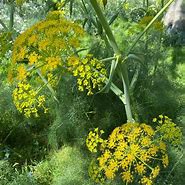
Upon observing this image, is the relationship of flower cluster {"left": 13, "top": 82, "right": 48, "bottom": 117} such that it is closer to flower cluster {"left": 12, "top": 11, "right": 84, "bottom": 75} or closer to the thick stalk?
flower cluster {"left": 12, "top": 11, "right": 84, "bottom": 75}

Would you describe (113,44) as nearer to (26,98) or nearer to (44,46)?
(44,46)

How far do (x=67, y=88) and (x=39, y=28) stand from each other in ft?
4.41

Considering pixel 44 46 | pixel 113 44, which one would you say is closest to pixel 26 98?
pixel 44 46

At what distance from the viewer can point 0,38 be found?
2.96 m

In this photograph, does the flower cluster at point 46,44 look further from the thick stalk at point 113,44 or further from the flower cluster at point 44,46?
the thick stalk at point 113,44

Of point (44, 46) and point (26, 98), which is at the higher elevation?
point (44, 46)

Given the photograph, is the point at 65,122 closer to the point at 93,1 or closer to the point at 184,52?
the point at 93,1

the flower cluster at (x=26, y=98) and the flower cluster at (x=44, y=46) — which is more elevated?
the flower cluster at (x=44, y=46)

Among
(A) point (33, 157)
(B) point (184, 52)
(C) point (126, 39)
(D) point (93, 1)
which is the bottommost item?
(B) point (184, 52)

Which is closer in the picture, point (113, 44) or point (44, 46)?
point (44, 46)

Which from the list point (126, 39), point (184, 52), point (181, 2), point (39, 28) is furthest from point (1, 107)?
point (181, 2)

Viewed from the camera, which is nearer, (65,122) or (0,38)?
(0,38)

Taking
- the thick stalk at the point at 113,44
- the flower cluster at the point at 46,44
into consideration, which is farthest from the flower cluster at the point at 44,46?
the thick stalk at the point at 113,44

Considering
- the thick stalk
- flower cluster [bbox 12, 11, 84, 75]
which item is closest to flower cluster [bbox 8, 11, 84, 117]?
flower cluster [bbox 12, 11, 84, 75]
